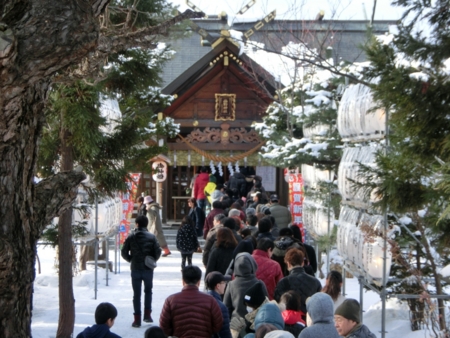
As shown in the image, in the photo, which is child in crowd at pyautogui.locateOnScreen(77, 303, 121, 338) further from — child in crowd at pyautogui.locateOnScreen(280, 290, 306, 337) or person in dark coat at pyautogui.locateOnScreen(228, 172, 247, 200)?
person in dark coat at pyautogui.locateOnScreen(228, 172, 247, 200)

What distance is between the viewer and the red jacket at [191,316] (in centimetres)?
613

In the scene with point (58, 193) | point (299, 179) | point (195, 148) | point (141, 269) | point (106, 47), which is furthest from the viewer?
point (195, 148)

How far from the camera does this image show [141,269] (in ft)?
35.5

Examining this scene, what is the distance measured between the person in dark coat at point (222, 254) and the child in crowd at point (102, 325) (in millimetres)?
4096

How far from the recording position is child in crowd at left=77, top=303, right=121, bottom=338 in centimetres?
542

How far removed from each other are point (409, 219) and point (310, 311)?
531 centimetres

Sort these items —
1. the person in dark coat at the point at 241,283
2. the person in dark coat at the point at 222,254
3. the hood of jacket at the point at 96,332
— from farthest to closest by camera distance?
the person in dark coat at the point at 222,254 < the person in dark coat at the point at 241,283 < the hood of jacket at the point at 96,332

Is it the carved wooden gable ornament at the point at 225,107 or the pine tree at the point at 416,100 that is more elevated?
the carved wooden gable ornament at the point at 225,107

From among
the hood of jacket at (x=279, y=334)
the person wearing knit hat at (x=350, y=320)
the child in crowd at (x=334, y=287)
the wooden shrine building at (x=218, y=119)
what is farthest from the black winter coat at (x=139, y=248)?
the wooden shrine building at (x=218, y=119)

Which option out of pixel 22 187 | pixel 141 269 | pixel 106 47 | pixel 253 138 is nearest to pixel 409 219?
pixel 141 269

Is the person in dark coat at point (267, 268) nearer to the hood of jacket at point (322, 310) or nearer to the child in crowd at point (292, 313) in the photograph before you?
the child in crowd at point (292, 313)

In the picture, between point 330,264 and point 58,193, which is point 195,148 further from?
point 58,193

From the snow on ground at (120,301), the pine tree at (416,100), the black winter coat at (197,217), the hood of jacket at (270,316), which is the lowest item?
the snow on ground at (120,301)

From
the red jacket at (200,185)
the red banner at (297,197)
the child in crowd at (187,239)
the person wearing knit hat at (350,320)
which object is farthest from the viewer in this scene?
the red jacket at (200,185)
